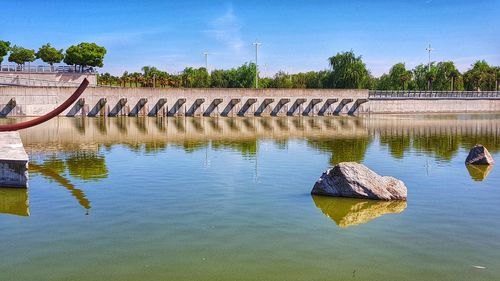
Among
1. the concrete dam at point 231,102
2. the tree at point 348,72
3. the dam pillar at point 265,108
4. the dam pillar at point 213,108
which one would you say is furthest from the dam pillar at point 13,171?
the tree at point 348,72

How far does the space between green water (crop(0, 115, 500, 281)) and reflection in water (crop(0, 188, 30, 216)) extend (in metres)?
0.05

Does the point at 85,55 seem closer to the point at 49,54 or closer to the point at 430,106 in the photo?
the point at 49,54

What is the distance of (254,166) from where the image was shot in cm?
2117

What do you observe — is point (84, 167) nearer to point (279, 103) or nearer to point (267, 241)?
point (267, 241)

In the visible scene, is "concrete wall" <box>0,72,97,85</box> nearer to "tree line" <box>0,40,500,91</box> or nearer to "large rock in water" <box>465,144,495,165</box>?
"tree line" <box>0,40,500,91</box>

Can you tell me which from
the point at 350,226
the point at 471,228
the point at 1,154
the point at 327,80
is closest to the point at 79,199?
the point at 1,154

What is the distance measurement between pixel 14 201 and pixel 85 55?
3066 inches

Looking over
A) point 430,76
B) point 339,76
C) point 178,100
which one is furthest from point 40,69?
point 430,76

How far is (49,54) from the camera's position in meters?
89.1

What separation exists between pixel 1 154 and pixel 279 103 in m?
54.1

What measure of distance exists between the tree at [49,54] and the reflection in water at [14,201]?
79.7 m

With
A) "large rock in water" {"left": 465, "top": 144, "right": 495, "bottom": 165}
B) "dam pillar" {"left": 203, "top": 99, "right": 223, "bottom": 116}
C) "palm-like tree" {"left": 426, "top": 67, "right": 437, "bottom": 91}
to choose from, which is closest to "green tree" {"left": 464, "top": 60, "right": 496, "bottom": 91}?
"palm-like tree" {"left": 426, "top": 67, "right": 437, "bottom": 91}

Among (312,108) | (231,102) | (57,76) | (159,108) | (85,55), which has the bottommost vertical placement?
(159,108)

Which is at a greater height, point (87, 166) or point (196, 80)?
point (196, 80)
